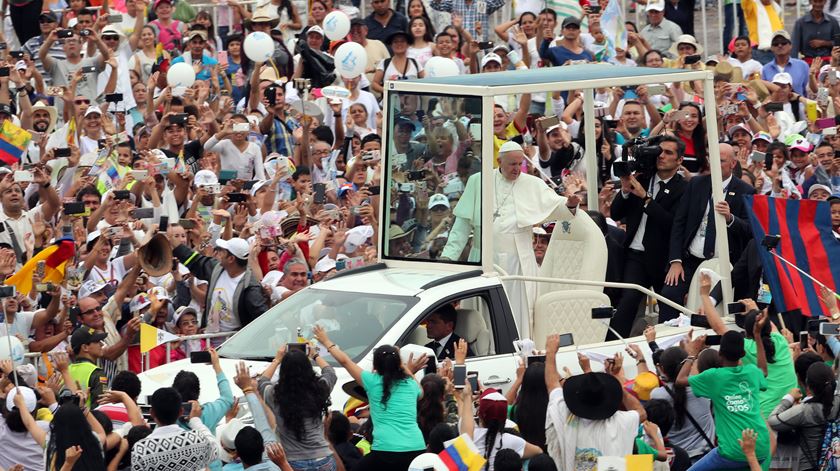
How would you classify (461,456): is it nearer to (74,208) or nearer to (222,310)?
(222,310)

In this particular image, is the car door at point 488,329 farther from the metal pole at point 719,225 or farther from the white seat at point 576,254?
the metal pole at point 719,225

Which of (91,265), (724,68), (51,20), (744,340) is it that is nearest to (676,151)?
(744,340)

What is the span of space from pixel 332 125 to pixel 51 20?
12.5 ft

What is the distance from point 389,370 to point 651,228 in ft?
14.6

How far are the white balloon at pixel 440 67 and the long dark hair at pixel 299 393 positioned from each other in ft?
28.5

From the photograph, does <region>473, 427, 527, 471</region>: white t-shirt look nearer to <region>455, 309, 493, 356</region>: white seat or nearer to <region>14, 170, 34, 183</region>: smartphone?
<region>455, 309, 493, 356</region>: white seat

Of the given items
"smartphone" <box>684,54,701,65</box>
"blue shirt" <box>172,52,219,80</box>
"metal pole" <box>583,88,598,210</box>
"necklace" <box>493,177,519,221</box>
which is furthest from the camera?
"blue shirt" <box>172,52,219,80</box>

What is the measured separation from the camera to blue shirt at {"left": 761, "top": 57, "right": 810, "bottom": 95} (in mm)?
20016

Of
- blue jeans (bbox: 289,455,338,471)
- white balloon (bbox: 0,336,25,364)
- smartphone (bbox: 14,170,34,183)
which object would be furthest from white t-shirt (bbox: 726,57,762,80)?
blue jeans (bbox: 289,455,338,471)

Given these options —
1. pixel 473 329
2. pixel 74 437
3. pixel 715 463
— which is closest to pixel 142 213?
pixel 473 329

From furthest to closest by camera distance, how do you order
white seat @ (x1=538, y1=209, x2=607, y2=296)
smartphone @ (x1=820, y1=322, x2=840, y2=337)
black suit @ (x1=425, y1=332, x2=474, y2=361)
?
white seat @ (x1=538, y1=209, x2=607, y2=296)
black suit @ (x1=425, y1=332, x2=474, y2=361)
smartphone @ (x1=820, y1=322, x2=840, y2=337)

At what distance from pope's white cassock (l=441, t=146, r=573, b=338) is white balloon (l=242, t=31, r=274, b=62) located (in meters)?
6.01

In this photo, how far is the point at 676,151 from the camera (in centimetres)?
1395

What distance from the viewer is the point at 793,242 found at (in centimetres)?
1280
